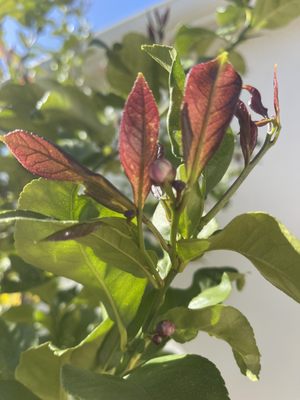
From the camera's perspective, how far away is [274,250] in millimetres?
499

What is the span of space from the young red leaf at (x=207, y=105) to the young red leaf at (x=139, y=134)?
32 mm

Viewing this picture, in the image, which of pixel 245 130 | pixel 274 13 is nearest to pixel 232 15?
pixel 274 13

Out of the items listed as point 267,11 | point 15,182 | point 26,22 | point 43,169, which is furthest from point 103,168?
point 43,169

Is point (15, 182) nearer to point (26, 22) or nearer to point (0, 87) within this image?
point (0, 87)

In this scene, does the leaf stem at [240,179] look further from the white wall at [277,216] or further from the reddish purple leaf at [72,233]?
the white wall at [277,216]

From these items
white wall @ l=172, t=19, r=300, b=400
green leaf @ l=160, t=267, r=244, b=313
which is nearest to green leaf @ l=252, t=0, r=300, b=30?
white wall @ l=172, t=19, r=300, b=400

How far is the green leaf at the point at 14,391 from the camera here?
25.4 inches

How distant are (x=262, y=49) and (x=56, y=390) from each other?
0.99 meters

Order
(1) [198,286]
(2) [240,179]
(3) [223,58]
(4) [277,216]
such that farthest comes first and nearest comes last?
(4) [277,216] < (1) [198,286] < (2) [240,179] < (3) [223,58]

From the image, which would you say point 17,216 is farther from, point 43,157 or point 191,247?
point 191,247

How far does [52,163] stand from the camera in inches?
18.3

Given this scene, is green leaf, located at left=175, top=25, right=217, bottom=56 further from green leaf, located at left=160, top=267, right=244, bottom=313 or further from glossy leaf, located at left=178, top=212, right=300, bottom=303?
glossy leaf, located at left=178, top=212, right=300, bottom=303

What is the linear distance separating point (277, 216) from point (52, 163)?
0.75 m

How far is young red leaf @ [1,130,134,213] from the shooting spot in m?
0.46
